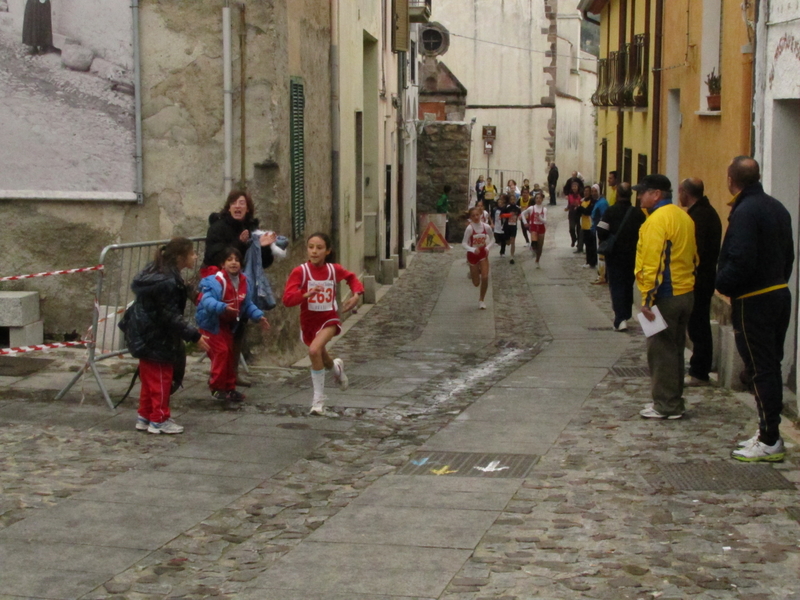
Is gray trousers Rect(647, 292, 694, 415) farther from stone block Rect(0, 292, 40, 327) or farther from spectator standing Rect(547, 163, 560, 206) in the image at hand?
spectator standing Rect(547, 163, 560, 206)

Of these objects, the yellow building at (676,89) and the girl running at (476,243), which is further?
the girl running at (476,243)

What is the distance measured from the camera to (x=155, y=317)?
307 inches

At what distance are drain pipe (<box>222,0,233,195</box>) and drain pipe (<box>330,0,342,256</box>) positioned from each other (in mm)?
3612

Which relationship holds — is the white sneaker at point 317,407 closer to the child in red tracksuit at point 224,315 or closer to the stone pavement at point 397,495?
the stone pavement at point 397,495

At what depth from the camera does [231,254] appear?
8734 mm

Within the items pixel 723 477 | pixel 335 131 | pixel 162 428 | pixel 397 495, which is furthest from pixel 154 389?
pixel 335 131

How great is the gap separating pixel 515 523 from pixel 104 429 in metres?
3.43

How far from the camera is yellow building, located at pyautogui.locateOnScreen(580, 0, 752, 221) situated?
11391mm

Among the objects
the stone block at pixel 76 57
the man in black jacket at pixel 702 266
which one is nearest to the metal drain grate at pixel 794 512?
the man in black jacket at pixel 702 266

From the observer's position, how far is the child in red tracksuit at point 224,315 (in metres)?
8.62

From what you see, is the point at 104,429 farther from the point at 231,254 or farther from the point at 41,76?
the point at 41,76

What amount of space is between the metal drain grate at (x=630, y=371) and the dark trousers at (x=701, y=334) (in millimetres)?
801

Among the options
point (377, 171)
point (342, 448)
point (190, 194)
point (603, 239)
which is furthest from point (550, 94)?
point (342, 448)

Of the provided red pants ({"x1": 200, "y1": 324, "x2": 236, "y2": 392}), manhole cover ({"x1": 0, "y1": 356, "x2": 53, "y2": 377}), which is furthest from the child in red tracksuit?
manhole cover ({"x1": 0, "y1": 356, "x2": 53, "y2": 377})
